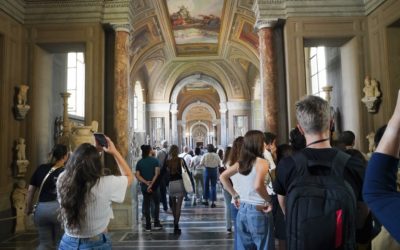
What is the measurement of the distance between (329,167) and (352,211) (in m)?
0.23

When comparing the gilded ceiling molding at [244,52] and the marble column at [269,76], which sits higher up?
the gilded ceiling molding at [244,52]

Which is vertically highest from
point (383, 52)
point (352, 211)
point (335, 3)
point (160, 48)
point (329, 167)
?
point (160, 48)

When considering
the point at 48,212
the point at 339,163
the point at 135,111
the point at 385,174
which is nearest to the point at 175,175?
the point at 48,212

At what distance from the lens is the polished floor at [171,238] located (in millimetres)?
6125

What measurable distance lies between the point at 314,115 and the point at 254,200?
1495mm

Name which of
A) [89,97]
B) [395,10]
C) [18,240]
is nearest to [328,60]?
[395,10]

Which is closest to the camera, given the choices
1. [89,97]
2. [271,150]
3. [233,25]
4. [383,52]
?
[271,150]

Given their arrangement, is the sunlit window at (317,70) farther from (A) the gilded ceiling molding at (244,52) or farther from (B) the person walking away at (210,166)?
(A) the gilded ceiling molding at (244,52)

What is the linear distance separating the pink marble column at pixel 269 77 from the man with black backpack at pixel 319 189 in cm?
684

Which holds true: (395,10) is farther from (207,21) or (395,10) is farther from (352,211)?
(207,21)

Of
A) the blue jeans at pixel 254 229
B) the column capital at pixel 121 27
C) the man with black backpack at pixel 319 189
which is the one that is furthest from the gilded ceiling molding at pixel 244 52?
the man with black backpack at pixel 319 189

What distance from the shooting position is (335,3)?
8.69m

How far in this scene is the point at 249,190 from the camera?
129 inches

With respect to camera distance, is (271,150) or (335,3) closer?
(271,150)
